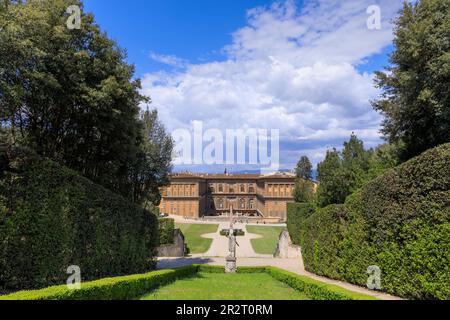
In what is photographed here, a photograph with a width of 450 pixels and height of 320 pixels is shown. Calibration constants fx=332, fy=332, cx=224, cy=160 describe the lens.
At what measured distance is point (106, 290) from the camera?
25.1 feet

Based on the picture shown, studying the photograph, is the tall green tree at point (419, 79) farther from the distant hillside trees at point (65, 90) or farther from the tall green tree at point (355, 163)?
the distant hillside trees at point (65, 90)

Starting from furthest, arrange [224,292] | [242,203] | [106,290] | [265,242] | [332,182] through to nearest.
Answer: [242,203] < [265,242] < [332,182] < [224,292] < [106,290]

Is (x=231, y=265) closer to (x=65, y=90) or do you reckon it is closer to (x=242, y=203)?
(x=65, y=90)

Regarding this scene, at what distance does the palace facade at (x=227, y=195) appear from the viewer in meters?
76.2

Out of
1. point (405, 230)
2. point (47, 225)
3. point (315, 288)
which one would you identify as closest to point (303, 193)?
point (315, 288)

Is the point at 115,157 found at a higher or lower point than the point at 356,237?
higher

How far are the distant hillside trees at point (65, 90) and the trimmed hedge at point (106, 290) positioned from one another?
18.4 ft

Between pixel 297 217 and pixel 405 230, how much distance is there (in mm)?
22605

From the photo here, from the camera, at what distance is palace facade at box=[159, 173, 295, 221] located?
76.2 meters

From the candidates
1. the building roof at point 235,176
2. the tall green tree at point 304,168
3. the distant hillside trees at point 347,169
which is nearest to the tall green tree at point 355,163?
the distant hillside trees at point 347,169
